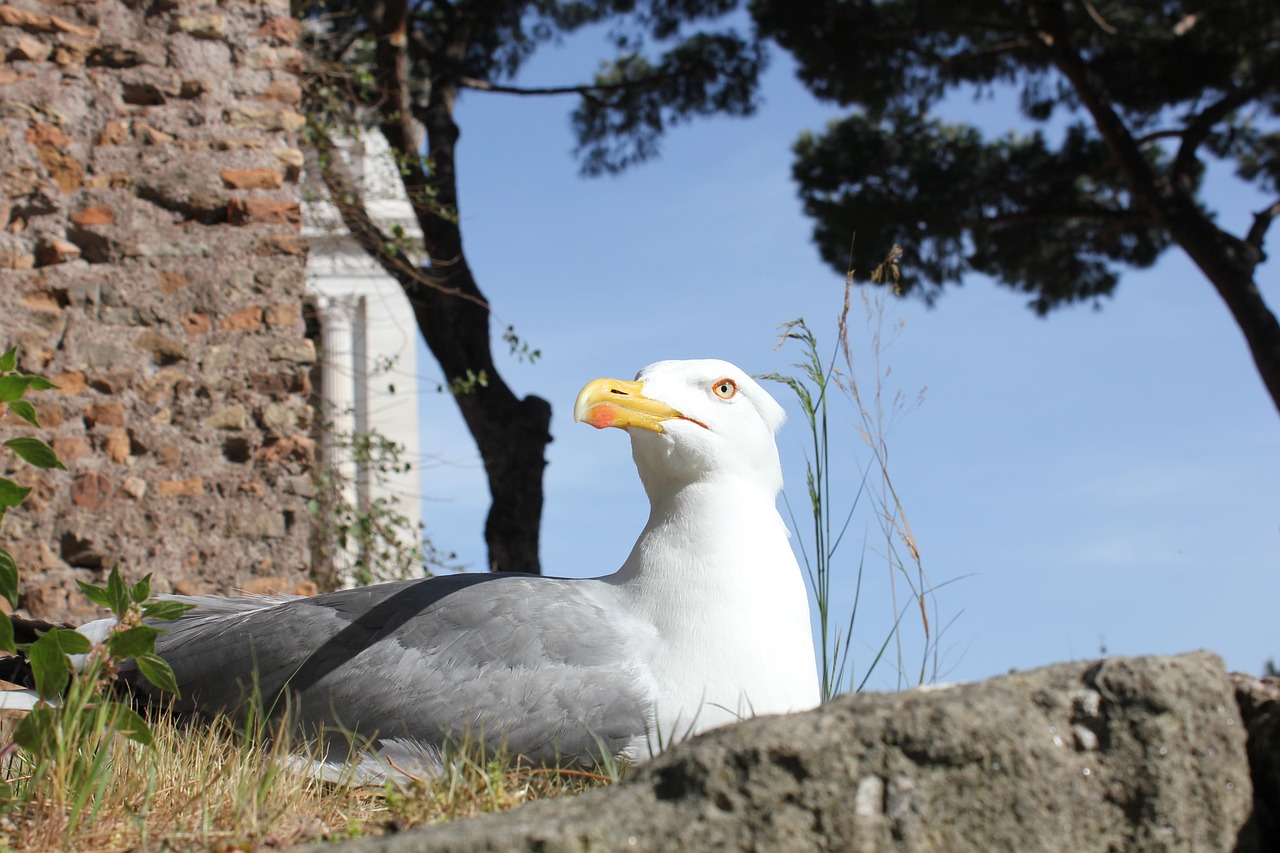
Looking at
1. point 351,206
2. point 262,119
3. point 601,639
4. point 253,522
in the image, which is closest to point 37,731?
point 601,639

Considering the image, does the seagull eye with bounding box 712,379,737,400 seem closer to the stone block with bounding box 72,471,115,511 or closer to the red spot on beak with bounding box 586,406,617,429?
the red spot on beak with bounding box 586,406,617,429

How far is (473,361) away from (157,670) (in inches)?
251

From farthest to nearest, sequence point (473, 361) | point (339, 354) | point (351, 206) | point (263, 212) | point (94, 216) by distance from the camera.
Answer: point (339, 354), point (473, 361), point (351, 206), point (263, 212), point (94, 216)

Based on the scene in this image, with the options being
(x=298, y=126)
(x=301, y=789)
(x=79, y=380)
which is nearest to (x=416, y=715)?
(x=301, y=789)

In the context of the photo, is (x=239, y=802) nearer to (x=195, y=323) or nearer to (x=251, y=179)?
(x=195, y=323)

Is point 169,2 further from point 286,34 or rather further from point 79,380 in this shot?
point 79,380

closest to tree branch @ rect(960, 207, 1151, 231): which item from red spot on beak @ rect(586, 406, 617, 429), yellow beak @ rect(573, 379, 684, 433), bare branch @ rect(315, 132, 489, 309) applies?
bare branch @ rect(315, 132, 489, 309)

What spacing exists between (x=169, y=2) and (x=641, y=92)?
695 cm

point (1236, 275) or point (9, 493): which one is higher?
point (1236, 275)

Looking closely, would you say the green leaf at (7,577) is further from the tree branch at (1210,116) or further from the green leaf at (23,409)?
the tree branch at (1210,116)

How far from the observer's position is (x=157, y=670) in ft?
6.89

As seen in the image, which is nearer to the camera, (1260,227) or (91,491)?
(91,491)

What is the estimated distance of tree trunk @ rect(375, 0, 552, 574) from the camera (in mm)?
8164

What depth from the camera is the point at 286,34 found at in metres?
5.45
